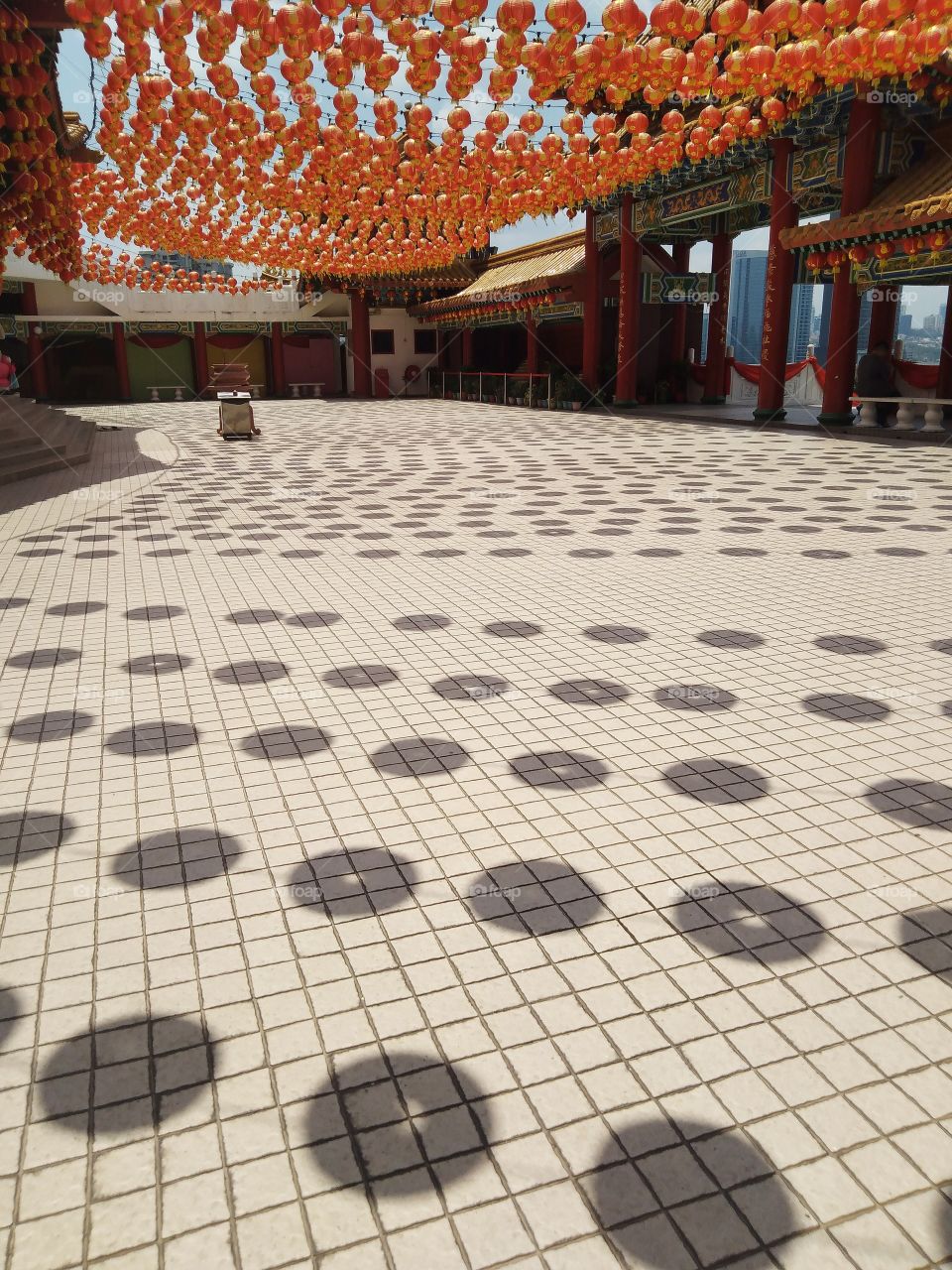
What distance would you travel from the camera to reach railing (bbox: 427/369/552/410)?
71.4 feet

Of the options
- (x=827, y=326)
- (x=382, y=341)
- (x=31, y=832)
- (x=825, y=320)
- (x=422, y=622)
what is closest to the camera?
(x=31, y=832)

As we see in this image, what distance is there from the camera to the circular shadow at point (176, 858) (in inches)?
85.7

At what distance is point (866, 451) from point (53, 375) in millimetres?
25802

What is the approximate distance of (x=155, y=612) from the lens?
4508 millimetres

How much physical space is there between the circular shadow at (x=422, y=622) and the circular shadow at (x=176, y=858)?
192 centimetres

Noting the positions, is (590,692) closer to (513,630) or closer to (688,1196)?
(513,630)

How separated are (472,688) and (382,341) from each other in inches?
1156

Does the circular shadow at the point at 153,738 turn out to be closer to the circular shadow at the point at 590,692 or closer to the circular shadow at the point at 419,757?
the circular shadow at the point at 419,757

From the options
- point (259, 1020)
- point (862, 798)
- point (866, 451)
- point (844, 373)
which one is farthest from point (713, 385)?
point (259, 1020)

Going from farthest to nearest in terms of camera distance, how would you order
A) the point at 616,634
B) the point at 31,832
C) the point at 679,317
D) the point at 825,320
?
the point at 679,317 < the point at 825,320 < the point at 616,634 < the point at 31,832

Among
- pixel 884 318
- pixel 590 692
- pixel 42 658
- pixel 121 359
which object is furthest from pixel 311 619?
pixel 121 359

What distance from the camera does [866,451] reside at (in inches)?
441

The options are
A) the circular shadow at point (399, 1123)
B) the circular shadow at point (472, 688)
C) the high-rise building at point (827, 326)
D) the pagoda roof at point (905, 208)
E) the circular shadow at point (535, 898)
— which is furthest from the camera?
the high-rise building at point (827, 326)

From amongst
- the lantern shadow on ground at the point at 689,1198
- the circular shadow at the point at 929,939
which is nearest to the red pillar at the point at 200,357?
the circular shadow at the point at 929,939
